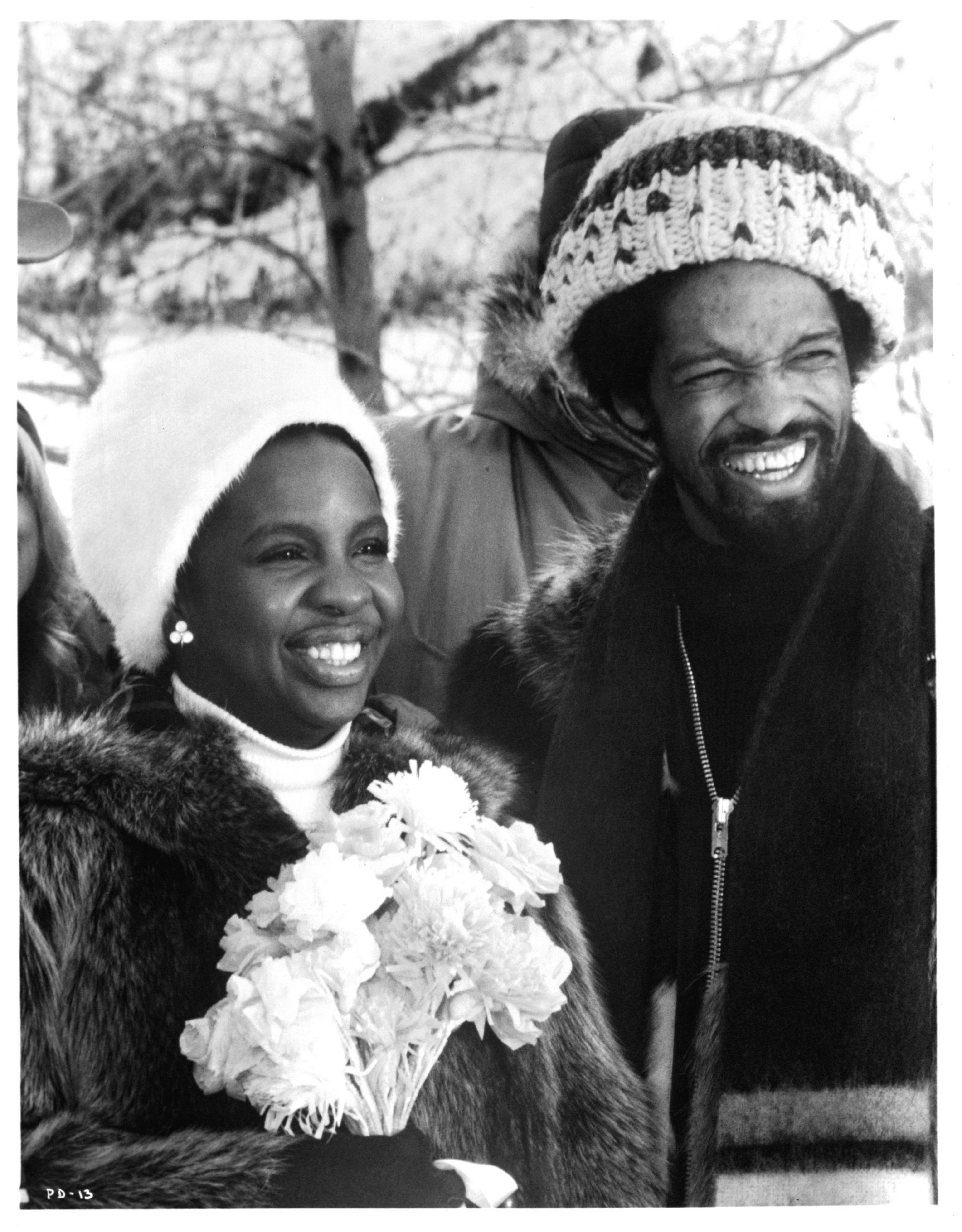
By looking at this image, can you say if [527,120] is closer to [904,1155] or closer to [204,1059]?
[204,1059]

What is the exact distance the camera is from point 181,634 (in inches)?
88.4

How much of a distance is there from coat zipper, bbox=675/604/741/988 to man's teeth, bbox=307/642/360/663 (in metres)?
0.55

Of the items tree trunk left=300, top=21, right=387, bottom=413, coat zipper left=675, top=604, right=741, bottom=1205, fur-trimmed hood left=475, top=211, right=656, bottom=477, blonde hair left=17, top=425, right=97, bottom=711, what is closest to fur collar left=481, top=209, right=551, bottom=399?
fur-trimmed hood left=475, top=211, right=656, bottom=477

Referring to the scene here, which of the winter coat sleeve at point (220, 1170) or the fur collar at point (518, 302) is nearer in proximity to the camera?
the winter coat sleeve at point (220, 1170)

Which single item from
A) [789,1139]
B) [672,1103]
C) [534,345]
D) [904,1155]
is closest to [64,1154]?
[672,1103]

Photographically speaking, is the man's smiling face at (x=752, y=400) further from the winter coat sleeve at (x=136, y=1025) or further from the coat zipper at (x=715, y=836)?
the winter coat sleeve at (x=136, y=1025)

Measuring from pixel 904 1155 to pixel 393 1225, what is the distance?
2.66 feet

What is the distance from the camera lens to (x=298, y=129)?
2.34 meters

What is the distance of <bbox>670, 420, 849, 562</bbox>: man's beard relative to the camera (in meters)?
2.31

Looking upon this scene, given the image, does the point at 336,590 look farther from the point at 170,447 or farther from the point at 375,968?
the point at 375,968

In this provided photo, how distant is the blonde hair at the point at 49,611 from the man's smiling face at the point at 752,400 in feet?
3.23

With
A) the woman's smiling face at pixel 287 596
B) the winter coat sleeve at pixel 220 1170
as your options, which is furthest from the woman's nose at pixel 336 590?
the winter coat sleeve at pixel 220 1170

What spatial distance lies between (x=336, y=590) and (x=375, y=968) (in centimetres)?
58

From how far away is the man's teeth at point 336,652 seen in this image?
227 centimetres
